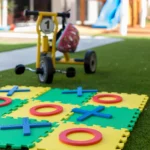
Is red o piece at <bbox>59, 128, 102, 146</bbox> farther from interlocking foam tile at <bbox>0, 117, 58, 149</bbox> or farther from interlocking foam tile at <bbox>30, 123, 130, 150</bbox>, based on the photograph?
interlocking foam tile at <bbox>0, 117, 58, 149</bbox>

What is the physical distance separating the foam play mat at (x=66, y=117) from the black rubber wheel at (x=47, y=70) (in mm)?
293

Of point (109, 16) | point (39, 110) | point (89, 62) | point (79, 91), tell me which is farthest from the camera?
point (109, 16)

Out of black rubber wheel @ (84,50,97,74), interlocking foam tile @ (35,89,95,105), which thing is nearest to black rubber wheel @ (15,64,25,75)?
interlocking foam tile @ (35,89,95,105)

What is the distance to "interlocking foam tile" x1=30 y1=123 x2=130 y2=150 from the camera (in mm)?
2477

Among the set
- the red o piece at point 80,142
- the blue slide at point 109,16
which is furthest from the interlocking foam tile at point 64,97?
the blue slide at point 109,16

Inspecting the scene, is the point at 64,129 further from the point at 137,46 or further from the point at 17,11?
the point at 17,11

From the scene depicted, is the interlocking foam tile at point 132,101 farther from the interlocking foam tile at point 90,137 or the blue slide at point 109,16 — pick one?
the blue slide at point 109,16

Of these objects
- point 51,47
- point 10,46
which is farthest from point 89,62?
point 10,46

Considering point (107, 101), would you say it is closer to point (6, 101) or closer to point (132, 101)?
point (132, 101)

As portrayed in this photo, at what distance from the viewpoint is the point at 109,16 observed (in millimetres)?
14711

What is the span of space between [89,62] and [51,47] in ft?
2.09

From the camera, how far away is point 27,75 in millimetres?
5172

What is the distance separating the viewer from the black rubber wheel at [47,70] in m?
4.51

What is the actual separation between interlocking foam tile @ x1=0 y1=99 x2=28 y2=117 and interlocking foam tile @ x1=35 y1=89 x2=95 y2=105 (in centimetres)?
24
